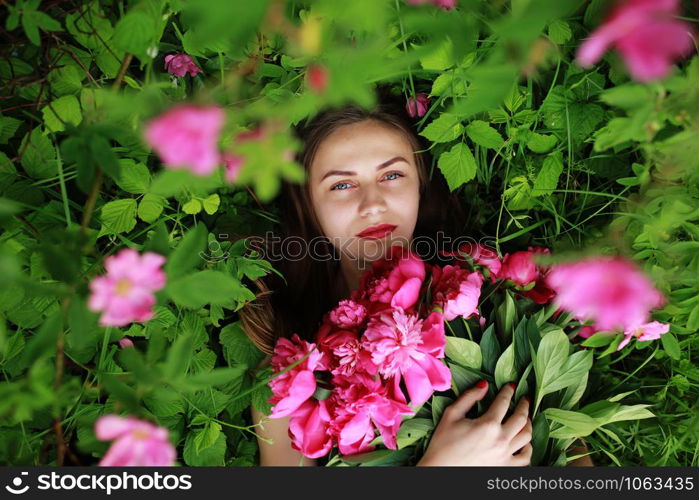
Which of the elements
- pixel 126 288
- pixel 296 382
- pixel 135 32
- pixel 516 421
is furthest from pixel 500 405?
pixel 135 32

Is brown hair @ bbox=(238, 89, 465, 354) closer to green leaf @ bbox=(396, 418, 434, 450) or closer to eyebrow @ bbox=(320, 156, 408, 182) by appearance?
eyebrow @ bbox=(320, 156, 408, 182)

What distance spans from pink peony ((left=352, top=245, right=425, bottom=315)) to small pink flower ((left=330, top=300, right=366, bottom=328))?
0.02 meters

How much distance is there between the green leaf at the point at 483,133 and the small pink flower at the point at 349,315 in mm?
433

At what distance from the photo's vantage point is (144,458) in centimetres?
58

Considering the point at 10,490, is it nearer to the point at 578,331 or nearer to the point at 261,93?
the point at 261,93

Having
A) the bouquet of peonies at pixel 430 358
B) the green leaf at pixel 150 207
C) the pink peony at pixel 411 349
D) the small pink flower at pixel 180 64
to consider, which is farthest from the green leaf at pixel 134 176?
the pink peony at pixel 411 349

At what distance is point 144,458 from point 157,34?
64 cm

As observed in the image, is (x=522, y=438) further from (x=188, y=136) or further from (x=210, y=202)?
(x=188, y=136)

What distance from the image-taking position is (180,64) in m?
1.21

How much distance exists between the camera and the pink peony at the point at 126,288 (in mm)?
565

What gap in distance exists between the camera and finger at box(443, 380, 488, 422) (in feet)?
3.57

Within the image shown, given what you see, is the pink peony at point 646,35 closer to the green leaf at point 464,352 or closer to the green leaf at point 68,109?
the green leaf at point 464,352

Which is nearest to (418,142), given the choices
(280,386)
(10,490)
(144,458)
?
(280,386)

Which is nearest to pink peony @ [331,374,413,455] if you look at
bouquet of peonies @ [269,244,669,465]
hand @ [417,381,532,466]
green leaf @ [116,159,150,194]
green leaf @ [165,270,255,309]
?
bouquet of peonies @ [269,244,669,465]
